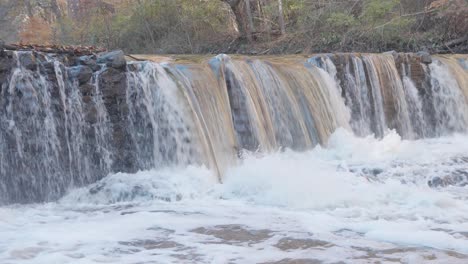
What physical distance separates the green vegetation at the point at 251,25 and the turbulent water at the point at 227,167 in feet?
17.3

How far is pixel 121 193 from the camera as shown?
726 cm

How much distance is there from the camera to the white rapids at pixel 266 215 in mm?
4723

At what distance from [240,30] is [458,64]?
957 centimetres

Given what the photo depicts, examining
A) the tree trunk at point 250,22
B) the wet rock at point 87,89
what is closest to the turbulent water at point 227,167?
the wet rock at point 87,89

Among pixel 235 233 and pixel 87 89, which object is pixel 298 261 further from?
pixel 87 89

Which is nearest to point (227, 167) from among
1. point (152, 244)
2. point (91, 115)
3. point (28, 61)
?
point (91, 115)

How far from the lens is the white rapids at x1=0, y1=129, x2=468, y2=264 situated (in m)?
4.72

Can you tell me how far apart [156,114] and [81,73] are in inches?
48.9

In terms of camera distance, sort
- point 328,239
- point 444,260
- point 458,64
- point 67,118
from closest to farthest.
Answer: point 444,260 → point 328,239 → point 67,118 → point 458,64

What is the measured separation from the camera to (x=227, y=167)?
27.8 feet

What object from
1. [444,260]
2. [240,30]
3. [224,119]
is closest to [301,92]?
[224,119]

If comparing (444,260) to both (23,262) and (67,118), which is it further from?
(67,118)

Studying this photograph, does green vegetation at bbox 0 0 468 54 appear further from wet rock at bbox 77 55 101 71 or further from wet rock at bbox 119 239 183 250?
wet rock at bbox 119 239 183 250

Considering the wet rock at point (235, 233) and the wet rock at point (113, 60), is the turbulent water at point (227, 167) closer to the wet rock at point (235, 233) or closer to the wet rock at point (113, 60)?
the wet rock at point (235, 233)
